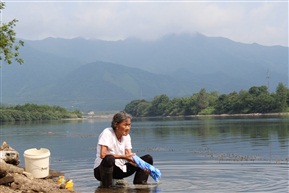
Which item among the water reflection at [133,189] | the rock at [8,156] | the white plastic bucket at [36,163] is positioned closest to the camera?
the water reflection at [133,189]

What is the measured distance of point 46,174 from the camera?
13141mm

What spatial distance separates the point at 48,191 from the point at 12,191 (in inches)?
32.0

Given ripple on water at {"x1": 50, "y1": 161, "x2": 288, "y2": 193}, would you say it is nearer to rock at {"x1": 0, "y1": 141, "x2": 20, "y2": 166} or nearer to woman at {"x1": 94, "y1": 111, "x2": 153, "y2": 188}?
woman at {"x1": 94, "y1": 111, "x2": 153, "y2": 188}

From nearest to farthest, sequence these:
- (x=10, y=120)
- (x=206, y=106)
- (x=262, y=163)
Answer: (x=262, y=163)
(x=10, y=120)
(x=206, y=106)

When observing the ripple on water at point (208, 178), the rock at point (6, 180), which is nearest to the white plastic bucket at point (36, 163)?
the ripple on water at point (208, 178)

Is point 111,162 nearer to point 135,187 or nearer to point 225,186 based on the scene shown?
point 135,187

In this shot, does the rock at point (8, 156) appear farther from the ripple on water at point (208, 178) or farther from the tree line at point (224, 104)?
the tree line at point (224, 104)

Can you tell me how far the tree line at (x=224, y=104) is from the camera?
11044cm

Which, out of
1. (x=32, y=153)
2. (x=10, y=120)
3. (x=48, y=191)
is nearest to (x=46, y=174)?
(x=32, y=153)

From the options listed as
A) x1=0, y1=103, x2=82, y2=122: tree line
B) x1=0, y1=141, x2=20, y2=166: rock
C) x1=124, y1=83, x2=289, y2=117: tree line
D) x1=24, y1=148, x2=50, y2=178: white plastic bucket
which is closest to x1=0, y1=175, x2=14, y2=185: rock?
x1=24, y1=148, x2=50, y2=178: white plastic bucket

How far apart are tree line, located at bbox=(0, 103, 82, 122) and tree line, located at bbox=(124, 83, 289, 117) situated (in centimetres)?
2658

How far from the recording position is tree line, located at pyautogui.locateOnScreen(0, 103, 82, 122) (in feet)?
419

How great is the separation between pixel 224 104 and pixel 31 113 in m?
49.5

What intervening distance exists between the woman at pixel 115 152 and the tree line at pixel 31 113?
11752 centimetres
